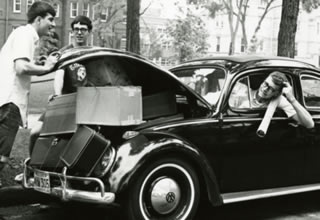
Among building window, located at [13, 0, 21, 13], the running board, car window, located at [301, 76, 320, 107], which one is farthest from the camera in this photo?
building window, located at [13, 0, 21, 13]

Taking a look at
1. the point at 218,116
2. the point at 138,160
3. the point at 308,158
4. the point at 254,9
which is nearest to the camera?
the point at 138,160

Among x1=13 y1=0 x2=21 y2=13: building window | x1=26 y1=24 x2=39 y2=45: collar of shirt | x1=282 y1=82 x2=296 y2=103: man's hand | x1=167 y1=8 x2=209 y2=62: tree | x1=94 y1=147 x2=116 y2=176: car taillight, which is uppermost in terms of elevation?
x1=13 y1=0 x2=21 y2=13: building window

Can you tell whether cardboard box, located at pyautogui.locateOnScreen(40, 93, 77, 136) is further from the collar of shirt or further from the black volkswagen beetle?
the collar of shirt

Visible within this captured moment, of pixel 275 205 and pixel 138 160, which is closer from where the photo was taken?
pixel 138 160

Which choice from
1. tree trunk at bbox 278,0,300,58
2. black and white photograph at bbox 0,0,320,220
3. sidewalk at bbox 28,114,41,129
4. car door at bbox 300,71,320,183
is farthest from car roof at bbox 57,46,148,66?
sidewalk at bbox 28,114,41,129

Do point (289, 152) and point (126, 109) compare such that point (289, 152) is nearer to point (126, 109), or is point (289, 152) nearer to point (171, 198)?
point (171, 198)

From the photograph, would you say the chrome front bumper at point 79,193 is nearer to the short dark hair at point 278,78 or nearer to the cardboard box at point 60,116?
the cardboard box at point 60,116

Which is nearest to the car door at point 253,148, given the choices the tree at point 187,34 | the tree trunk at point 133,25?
the tree trunk at point 133,25

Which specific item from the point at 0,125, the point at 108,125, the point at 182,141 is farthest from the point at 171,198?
the point at 0,125

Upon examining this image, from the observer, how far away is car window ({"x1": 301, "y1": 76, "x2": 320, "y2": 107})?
635 centimetres

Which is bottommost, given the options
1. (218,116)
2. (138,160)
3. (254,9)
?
(138,160)

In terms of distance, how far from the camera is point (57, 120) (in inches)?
212

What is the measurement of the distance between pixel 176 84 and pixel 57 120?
1.28 m

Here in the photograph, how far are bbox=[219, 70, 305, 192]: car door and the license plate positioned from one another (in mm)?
1766
